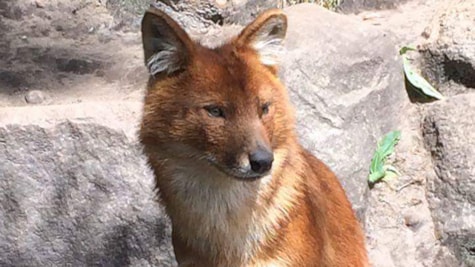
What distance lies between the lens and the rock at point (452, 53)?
7.66 m

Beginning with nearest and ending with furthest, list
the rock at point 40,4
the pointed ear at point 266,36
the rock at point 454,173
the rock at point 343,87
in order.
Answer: the pointed ear at point 266,36 → the rock at point 343,87 → the rock at point 454,173 → the rock at point 40,4

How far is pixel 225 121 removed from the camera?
509 cm

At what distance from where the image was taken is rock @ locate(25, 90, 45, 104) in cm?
686

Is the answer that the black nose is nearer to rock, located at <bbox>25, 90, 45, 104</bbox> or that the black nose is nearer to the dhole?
the dhole

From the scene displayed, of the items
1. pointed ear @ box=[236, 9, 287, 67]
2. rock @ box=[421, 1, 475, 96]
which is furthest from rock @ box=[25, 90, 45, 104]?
rock @ box=[421, 1, 475, 96]

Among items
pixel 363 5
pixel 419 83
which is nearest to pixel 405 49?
pixel 419 83

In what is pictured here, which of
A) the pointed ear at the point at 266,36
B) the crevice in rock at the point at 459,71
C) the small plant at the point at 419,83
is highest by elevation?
the pointed ear at the point at 266,36

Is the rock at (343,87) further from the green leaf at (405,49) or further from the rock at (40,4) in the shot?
the rock at (40,4)

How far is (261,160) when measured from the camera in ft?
16.1

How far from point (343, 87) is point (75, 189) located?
199 cm

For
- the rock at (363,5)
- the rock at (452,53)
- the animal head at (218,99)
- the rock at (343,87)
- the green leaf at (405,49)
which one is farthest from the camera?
the rock at (363,5)

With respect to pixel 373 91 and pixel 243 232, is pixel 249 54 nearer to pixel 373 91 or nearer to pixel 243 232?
pixel 243 232

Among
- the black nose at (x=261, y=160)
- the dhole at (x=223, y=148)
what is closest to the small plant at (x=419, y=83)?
the dhole at (x=223, y=148)

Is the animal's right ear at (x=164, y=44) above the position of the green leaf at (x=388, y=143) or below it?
above
